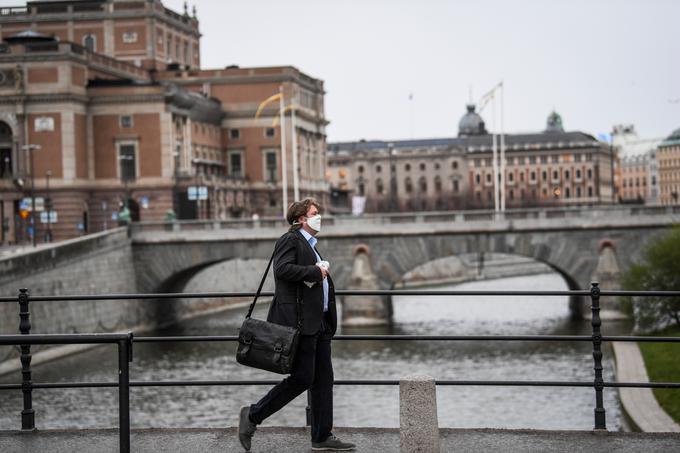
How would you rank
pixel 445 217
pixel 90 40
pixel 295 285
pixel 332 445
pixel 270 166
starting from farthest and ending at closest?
pixel 90 40 → pixel 270 166 → pixel 445 217 → pixel 332 445 → pixel 295 285

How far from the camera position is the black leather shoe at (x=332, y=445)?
11.3m

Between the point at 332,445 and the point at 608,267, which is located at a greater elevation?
the point at 332,445

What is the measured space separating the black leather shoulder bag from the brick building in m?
57.2

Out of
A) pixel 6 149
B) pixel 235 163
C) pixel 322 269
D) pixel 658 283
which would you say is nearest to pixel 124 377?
pixel 322 269

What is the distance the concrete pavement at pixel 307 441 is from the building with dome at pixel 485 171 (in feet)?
554

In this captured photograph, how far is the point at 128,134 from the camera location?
81312 millimetres

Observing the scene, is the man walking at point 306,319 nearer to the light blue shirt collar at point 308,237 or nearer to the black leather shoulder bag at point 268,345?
the light blue shirt collar at point 308,237

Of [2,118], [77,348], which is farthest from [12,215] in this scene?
[77,348]

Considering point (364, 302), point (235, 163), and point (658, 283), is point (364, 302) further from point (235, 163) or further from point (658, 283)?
point (235, 163)

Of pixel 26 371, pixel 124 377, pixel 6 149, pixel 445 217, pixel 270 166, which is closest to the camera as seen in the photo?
pixel 124 377

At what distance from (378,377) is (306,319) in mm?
33287

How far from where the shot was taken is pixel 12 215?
254 ft

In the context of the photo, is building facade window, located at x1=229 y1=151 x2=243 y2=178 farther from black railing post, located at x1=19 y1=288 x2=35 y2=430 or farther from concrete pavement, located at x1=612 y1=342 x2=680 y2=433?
Result: black railing post, located at x1=19 y1=288 x2=35 y2=430

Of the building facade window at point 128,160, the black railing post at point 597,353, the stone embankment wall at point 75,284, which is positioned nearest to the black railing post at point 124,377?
the black railing post at point 597,353
